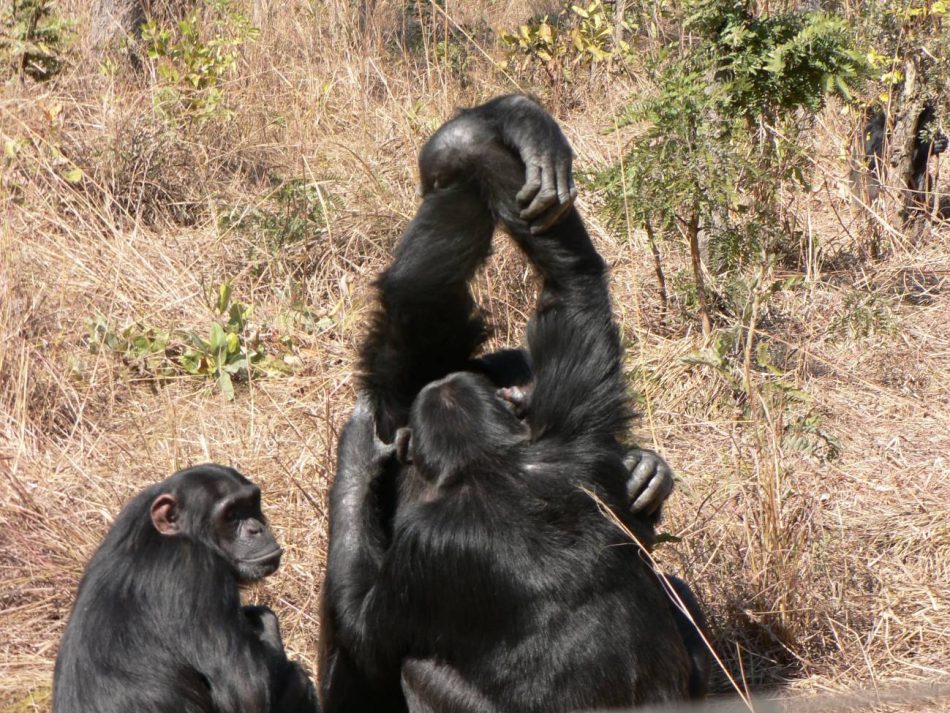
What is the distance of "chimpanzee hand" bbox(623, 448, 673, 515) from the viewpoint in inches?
149

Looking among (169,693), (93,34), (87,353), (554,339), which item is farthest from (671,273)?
(93,34)

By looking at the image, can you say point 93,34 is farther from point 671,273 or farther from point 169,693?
point 169,693

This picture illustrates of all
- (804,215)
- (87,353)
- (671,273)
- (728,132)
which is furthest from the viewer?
(804,215)

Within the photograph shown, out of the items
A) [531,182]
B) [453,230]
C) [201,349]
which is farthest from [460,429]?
[201,349]

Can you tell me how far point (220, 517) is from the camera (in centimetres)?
405

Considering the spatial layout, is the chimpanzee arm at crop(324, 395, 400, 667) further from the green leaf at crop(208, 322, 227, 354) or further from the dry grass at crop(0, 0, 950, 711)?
the green leaf at crop(208, 322, 227, 354)

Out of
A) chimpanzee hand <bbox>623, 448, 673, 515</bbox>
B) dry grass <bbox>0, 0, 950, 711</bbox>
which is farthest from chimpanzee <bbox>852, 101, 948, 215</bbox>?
chimpanzee hand <bbox>623, 448, 673, 515</bbox>

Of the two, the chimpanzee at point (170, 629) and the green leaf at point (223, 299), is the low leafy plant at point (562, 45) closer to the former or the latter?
the green leaf at point (223, 299)

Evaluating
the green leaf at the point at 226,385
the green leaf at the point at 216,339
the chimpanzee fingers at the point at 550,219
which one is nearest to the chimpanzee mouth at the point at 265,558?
the chimpanzee fingers at the point at 550,219

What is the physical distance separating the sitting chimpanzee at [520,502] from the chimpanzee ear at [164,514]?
0.70 metres

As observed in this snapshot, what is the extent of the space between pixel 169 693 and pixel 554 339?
163 centimetres

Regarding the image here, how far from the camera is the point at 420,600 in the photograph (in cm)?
355

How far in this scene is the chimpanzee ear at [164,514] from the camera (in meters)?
3.94

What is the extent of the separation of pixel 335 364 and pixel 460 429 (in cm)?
332
